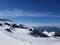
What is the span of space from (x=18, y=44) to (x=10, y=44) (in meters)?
0.98

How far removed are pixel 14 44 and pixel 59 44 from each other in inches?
267

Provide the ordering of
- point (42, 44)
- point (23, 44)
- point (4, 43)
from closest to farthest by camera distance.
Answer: point (4, 43), point (23, 44), point (42, 44)

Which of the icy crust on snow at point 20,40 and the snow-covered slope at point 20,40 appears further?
the snow-covered slope at point 20,40

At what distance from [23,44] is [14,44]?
3.83ft

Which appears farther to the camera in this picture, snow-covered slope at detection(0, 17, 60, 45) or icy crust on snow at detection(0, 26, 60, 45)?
snow-covered slope at detection(0, 17, 60, 45)

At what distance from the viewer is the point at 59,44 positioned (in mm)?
22031

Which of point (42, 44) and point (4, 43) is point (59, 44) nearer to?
point (42, 44)

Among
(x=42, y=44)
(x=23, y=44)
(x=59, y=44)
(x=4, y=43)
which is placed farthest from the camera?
(x=59, y=44)

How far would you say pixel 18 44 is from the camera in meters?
18.2

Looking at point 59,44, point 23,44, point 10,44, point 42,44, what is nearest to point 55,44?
point 59,44

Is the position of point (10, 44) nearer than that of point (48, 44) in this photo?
Yes

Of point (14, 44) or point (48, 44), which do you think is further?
point (48, 44)

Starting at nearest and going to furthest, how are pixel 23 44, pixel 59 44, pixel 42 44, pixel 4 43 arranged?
pixel 4 43 → pixel 23 44 → pixel 42 44 → pixel 59 44

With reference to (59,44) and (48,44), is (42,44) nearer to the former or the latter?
(48,44)
